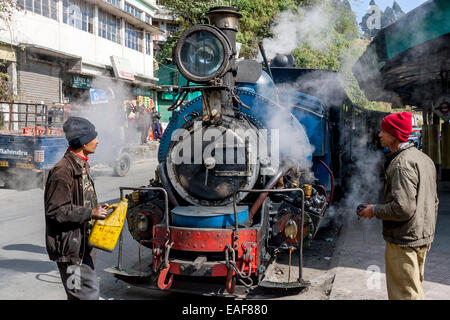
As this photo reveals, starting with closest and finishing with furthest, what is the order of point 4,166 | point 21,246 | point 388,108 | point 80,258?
point 80,258 → point 21,246 → point 4,166 → point 388,108

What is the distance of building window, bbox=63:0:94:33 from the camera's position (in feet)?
58.4

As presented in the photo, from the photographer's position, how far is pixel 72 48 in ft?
59.5

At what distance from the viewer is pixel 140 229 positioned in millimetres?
4285

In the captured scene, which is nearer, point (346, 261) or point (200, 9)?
point (346, 261)

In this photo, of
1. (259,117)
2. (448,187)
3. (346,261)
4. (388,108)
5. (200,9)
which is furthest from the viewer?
(388,108)

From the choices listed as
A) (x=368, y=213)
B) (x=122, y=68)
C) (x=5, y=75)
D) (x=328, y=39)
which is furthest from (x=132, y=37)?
(x=368, y=213)

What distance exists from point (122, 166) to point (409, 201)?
10854 millimetres

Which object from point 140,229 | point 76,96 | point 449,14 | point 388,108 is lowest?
point 140,229

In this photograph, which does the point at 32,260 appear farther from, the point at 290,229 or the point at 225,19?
the point at 225,19

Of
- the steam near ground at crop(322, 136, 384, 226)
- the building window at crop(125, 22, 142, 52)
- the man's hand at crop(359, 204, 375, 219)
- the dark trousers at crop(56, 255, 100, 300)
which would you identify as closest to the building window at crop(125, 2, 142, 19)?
the building window at crop(125, 22, 142, 52)

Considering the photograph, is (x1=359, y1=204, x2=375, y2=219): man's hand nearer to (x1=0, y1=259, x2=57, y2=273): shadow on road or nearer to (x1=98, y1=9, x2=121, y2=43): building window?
(x1=0, y1=259, x2=57, y2=273): shadow on road
